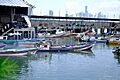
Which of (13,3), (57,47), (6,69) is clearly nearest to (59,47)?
(57,47)

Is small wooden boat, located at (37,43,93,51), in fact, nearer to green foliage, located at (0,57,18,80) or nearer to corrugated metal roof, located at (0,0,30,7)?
corrugated metal roof, located at (0,0,30,7)

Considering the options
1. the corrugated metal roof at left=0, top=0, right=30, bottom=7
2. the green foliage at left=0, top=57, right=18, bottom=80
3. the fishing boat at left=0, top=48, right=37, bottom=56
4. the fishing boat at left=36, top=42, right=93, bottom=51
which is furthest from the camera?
the corrugated metal roof at left=0, top=0, right=30, bottom=7

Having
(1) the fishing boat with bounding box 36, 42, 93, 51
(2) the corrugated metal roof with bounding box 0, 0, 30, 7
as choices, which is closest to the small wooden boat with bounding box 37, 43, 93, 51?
(1) the fishing boat with bounding box 36, 42, 93, 51

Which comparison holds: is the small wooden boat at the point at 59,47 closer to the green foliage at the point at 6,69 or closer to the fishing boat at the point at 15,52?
the fishing boat at the point at 15,52

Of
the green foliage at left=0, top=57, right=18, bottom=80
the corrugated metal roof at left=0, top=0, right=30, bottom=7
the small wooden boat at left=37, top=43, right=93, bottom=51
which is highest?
the corrugated metal roof at left=0, top=0, right=30, bottom=7

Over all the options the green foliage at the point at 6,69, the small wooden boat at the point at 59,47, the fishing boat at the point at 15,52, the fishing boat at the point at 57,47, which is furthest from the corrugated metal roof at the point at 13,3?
the green foliage at the point at 6,69

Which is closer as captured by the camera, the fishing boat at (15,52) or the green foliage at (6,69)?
the green foliage at (6,69)

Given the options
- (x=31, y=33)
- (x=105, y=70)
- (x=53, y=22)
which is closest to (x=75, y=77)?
(x=105, y=70)

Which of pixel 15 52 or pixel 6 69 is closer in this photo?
pixel 6 69

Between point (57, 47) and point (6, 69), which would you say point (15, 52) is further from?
point (6, 69)

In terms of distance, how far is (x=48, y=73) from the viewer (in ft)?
65.8

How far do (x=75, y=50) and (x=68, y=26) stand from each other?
4836 centimetres

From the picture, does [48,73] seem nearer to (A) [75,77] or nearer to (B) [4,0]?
(A) [75,77]

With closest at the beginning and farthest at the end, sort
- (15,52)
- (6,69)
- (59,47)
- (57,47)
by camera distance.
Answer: (6,69), (15,52), (57,47), (59,47)
